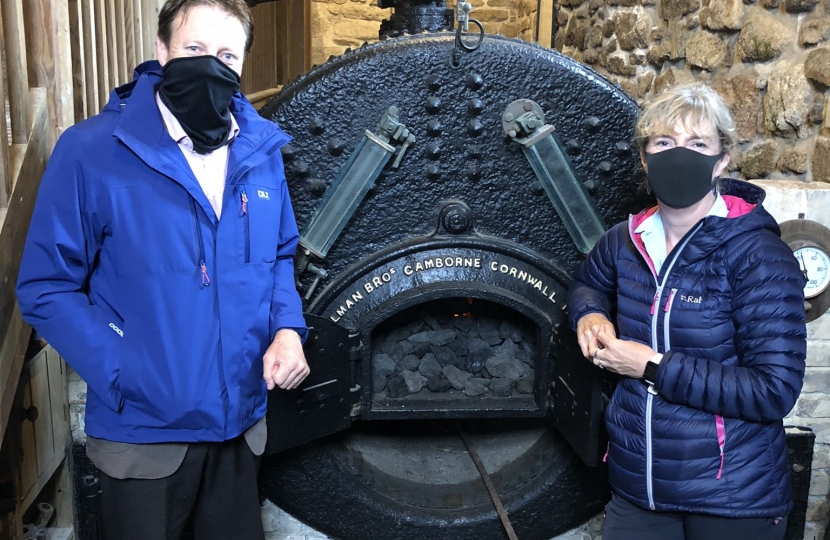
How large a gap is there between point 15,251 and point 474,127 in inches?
42.7

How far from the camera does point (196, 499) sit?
1.58 m

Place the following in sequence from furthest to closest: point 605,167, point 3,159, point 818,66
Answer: point 818,66 → point 605,167 → point 3,159

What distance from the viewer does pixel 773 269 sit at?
57.4 inches

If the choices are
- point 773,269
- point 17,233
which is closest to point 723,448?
point 773,269

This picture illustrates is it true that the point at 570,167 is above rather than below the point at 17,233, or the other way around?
above

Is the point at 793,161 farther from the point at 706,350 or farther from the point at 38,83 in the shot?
the point at 38,83

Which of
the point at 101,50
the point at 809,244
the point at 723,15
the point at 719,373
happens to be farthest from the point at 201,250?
the point at 723,15

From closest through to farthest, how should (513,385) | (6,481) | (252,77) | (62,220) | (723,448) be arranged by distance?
(62,220) → (723,448) → (6,481) → (513,385) → (252,77)

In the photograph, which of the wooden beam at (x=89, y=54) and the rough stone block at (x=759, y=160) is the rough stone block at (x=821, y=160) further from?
the wooden beam at (x=89, y=54)

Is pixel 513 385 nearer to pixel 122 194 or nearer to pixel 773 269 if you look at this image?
pixel 773 269

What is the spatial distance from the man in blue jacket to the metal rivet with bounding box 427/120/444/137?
0.53 m

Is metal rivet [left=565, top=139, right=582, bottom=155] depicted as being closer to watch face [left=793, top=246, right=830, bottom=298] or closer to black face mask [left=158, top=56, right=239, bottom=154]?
watch face [left=793, top=246, right=830, bottom=298]

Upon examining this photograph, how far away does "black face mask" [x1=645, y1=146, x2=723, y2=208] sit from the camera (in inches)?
58.9

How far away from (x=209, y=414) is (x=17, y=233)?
69cm
